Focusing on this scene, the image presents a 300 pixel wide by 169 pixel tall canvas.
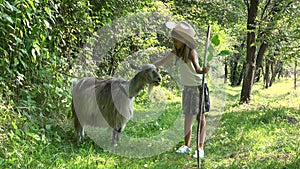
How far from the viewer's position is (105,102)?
5.23 meters

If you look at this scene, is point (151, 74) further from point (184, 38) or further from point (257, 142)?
point (257, 142)

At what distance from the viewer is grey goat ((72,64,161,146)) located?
509 cm

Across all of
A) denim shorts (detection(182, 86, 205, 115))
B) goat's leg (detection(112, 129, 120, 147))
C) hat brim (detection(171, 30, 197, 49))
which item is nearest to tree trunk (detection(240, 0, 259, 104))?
denim shorts (detection(182, 86, 205, 115))

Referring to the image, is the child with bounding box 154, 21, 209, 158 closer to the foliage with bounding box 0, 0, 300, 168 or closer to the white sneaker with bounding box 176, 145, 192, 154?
the white sneaker with bounding box 176, 145, 192, 154

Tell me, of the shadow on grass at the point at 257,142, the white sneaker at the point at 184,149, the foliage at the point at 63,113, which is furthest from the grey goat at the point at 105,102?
the shadow on grass at the point at 257,142

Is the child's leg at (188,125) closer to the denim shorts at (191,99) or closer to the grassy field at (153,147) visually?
the denim shorts at (191,99)

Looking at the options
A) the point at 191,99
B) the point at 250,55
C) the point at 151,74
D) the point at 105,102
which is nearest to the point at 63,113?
the point at 105,102

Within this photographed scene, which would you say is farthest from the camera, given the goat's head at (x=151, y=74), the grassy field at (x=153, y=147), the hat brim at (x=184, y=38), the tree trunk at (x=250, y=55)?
the tree trunk at (x=250, y=55)

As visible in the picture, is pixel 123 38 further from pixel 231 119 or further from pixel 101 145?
pixel 101 145

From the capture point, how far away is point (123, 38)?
28.5ft

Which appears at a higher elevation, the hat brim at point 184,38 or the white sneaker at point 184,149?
the hat brim at point 184,38

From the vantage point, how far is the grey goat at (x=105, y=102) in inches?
201

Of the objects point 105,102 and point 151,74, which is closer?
point 151,74

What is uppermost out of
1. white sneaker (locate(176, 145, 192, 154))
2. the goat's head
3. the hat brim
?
the hat brim
